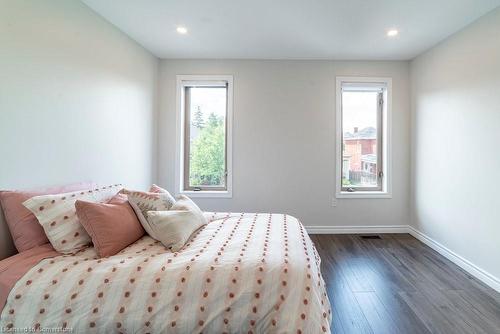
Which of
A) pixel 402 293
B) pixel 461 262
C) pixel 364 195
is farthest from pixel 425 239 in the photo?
pixel 402 293

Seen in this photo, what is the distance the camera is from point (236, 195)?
362cm

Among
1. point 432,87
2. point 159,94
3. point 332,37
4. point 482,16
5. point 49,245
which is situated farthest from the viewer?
point 159,94

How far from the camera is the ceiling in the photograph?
2.24 metres

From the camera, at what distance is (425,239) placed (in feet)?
10.6

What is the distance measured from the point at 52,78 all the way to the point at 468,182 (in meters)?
4.04

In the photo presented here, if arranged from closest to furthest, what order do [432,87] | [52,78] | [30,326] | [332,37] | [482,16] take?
[30,326], [52,78], [482,16], [332,37], [432,87]

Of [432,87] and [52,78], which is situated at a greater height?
[432,87]

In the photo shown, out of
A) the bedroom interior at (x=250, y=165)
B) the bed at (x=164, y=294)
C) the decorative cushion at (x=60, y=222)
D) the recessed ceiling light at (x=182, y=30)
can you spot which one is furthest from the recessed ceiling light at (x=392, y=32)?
the decorative cushion at (x=60, y=222)

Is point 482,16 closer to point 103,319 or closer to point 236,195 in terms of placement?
point 236,195

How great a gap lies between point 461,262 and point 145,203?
129 inches

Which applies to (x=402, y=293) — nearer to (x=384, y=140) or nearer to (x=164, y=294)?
(x=164, y=294)

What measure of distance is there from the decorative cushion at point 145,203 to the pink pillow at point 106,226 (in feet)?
0.38

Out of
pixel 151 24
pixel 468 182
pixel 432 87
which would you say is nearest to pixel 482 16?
pixel 432 87

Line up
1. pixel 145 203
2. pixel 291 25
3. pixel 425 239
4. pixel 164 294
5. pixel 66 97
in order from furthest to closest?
pixel 425 239 < pixel 291 25 < pixel 66 97 < pixel 145 203 < pixel 164 294
